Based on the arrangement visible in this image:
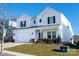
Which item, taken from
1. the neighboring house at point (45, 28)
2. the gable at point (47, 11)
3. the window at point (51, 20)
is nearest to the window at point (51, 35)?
the neighboring house at point (45, 28)

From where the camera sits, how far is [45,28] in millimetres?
26484

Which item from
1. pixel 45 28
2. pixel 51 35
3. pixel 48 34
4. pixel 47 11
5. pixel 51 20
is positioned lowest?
pixel 51 35

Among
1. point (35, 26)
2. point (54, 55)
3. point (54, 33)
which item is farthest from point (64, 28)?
point (54, 55)

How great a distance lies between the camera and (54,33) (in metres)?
26.1

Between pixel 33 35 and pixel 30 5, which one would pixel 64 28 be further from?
pixel 30 5

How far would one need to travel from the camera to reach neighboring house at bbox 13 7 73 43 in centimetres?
2601

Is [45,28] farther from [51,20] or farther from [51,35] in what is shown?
[51,20]

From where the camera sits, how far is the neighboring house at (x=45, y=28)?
2601cm

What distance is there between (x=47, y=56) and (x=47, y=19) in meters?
11.7

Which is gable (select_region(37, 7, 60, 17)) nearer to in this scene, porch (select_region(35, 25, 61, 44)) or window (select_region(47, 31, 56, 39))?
porch (select_region(35, 25, 61, 44))

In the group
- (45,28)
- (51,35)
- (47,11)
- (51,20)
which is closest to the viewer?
(51,35)

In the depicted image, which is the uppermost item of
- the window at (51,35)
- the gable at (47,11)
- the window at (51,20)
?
the gable at (47,11)

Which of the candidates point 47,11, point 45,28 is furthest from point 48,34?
point 47,11

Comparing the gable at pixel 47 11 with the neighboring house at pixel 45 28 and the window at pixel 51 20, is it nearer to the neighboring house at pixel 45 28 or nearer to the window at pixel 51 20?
the neighboring house at pixel 45 28
